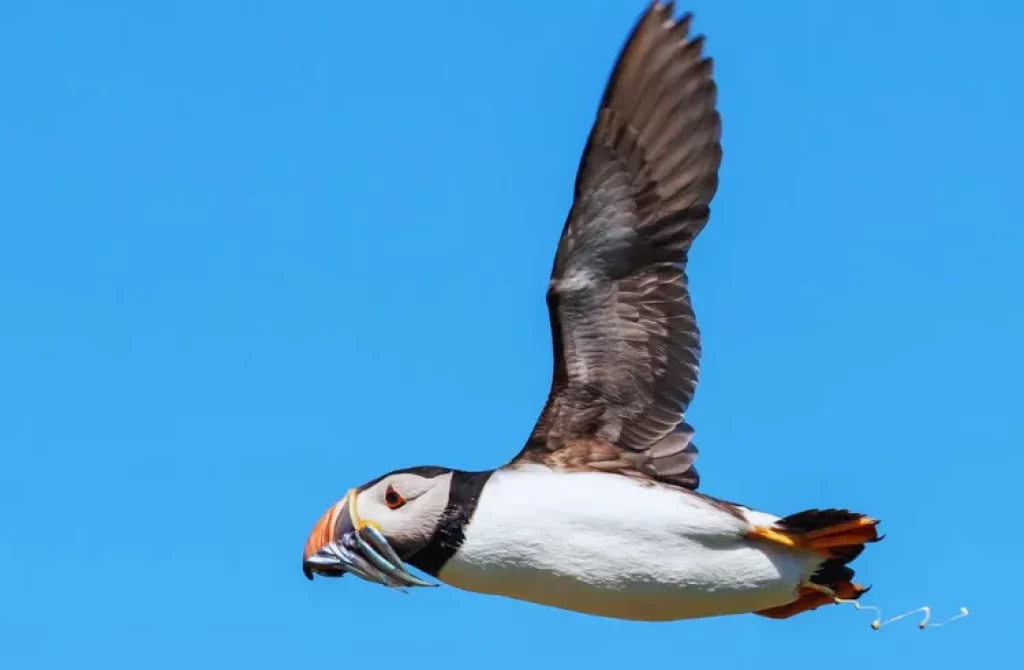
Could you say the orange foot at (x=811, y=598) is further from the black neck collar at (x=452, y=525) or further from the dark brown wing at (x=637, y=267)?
the black neck collar at (x=452, y=525)

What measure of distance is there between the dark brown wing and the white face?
614 mm

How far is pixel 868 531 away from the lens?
13430mm

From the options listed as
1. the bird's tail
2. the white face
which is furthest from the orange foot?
the white face

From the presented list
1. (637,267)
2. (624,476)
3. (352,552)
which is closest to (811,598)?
(624,476)

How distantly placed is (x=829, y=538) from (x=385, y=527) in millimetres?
2760

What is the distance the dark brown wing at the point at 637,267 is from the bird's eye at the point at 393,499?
80 centimetres

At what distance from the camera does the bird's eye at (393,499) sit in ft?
44.4

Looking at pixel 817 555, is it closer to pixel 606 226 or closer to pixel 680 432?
Result: pixel 680 432

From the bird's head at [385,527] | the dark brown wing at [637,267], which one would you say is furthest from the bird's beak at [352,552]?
the dark brown wing at [637,267]

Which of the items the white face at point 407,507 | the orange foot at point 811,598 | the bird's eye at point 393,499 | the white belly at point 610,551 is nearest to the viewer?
the white belly at point 610,551

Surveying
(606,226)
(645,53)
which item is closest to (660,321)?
(606,226)

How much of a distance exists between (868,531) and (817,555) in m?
0.38

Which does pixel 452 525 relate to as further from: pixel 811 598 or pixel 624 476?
pixel 811 598

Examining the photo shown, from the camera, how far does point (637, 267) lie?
1377 centimetres
